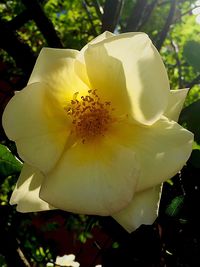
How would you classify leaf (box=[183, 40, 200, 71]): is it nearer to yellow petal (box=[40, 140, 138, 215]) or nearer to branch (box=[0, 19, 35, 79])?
yellow petal (box=[40, 140, 138, 215])

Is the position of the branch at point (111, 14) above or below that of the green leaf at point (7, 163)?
below

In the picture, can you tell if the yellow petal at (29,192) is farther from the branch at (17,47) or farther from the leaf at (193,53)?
A: the branch at (17,47)

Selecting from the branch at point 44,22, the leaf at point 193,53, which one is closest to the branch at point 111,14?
the branch at point 44,22

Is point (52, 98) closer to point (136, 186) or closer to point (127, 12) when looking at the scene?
point (136, 186)

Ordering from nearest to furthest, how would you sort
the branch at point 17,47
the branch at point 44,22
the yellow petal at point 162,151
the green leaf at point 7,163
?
the yellow petal at point 162,151 < the green leaf at point 7,163 < the branch at point 17,47 < the branch at point 44,22

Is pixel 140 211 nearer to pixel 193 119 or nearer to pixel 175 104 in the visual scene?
pixel 175 104

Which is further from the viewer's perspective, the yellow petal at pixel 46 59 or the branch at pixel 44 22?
the branch at pixel 44 22
